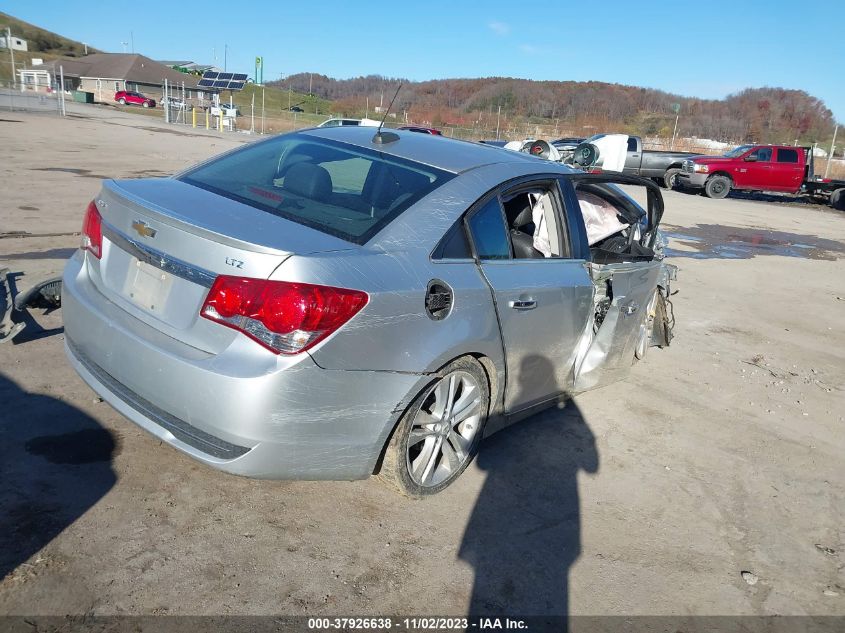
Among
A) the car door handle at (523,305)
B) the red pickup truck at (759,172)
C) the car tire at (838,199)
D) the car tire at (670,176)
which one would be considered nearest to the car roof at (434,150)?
the car door handle at (523,305)

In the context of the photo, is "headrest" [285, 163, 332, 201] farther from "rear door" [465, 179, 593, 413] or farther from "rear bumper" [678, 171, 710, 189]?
"rear bumper" [678, 171, 710, 189]

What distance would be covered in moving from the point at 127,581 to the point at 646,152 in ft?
91.4

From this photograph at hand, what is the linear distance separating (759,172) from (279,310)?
87.3ft

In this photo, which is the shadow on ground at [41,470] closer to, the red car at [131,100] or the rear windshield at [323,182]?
the rear windshield at [323,182]

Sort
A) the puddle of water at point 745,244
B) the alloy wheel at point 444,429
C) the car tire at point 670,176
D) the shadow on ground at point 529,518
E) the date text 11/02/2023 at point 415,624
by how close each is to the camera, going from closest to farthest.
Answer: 1. the date text 11/02/2023 at point 415,624
2. the shadow on ground at point 529,518
3. the alloy wheel at point 444,429
4. the puddle of water at point 745,244
5. the car tire at point 670,176

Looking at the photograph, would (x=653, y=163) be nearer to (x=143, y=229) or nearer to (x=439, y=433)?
(x=439, y=433)

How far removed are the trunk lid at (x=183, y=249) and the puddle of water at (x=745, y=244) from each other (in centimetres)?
970

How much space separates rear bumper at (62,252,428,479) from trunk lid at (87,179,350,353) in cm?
8

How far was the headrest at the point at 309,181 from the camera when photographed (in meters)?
3.36

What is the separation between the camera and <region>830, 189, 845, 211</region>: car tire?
25281mm

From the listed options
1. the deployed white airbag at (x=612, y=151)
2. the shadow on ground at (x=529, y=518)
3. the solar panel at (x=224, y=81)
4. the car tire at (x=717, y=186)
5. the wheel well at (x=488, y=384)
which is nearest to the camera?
the shadow on ground at (x=529, y=518)

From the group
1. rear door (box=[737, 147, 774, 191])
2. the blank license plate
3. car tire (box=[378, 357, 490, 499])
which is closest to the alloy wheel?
car tire (box=[378, 357, 490, 499])

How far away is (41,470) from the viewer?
3.11 meters

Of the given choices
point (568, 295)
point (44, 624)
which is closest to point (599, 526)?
point (568, 295)
